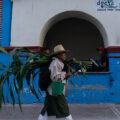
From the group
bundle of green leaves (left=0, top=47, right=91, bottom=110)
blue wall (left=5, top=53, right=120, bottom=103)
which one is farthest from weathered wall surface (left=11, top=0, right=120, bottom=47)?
bundle of green leaves (left=0, top=47, right=91, bottom=110)

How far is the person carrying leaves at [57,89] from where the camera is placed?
3.21 metres

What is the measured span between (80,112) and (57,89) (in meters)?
2.26

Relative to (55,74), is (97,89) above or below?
below

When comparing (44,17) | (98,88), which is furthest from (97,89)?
(44,17)

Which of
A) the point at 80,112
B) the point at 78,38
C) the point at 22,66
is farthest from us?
the point at 78,38

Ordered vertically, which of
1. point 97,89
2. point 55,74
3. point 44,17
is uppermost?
point 44,17

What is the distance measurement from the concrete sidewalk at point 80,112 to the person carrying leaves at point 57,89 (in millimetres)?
1324

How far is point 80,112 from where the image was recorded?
5164mm

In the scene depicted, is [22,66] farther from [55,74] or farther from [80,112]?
[80,112]

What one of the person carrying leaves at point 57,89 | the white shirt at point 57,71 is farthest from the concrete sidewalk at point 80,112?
the white shirt at point 57,71

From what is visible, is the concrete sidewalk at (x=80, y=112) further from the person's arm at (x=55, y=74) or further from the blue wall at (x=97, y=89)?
the person's arm at (x=55, y=74)

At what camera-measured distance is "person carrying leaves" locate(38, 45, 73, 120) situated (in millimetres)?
3205

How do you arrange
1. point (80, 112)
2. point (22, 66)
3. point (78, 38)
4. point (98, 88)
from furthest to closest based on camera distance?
1. point (78, 38)
2. point (98, 88)
3. point (80, 112)
4. point (22, 66)

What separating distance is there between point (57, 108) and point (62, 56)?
98cm
